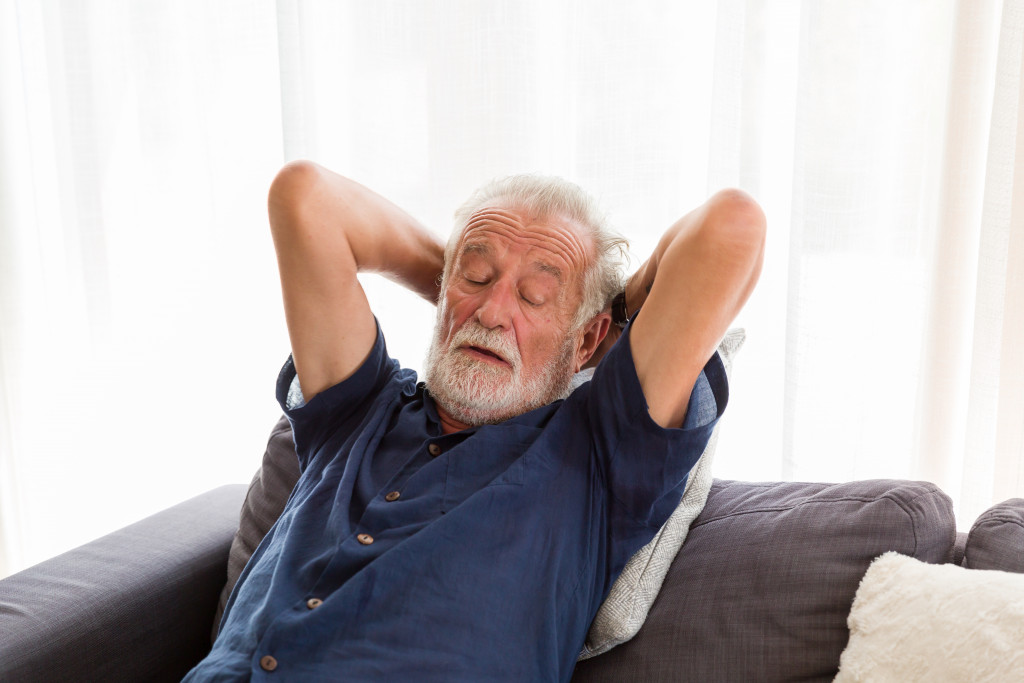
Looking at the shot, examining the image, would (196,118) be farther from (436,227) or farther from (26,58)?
(436,227)

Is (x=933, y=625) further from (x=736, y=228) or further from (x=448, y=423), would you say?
(x=448, y=423)

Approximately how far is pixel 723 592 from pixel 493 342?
1.70ft

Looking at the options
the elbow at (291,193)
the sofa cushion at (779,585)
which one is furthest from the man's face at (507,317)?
the sofa cushion at (779,585)

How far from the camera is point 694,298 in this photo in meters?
1.15

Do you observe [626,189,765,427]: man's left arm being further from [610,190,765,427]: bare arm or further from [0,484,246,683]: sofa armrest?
[0,484,246,683]: sofa armrest

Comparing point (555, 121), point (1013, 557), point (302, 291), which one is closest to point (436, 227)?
point (555, 121)

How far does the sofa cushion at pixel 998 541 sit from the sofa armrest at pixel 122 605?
132 centimetres

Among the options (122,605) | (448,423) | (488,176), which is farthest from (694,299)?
(122,605)

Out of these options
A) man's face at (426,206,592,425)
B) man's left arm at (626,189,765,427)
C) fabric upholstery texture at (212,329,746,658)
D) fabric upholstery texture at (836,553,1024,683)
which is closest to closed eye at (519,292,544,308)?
man's face at (426,206,592,425)

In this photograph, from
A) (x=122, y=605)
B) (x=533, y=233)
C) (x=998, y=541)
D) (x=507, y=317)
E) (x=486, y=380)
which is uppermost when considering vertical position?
(x=533, y=233)

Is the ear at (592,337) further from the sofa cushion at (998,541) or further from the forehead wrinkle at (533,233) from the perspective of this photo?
the sofa cushion at (998,541)

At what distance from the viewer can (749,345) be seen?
1.71 m

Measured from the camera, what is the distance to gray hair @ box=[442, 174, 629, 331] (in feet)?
4.66

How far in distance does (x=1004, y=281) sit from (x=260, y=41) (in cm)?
183
